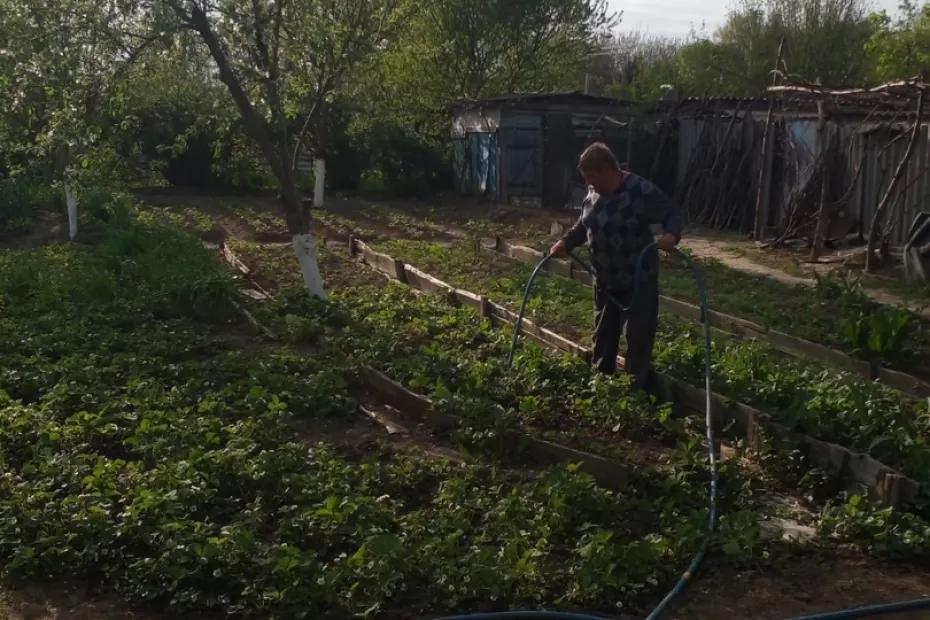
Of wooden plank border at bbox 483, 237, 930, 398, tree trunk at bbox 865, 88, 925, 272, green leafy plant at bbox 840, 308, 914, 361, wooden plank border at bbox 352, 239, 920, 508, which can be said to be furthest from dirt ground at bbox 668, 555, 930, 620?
tree trunk at bbox 865, 88, 925, 272

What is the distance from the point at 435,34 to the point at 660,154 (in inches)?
415

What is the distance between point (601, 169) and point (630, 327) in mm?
1097

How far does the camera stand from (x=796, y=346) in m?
9.59

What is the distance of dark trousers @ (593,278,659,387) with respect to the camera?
7.50 metres

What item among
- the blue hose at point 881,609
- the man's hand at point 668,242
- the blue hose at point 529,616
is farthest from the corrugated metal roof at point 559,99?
the blue hose at point 529,616

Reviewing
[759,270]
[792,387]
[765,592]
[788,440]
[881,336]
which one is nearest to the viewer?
[765,592]

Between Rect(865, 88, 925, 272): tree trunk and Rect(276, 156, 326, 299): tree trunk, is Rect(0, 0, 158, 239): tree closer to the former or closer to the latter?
Rect(276, 156, 326, 299): tree trunk

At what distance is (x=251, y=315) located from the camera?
10.6 m

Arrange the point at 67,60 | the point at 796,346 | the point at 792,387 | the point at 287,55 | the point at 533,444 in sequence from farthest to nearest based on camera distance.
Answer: the point at 287,55, the point at 67,60, the point at 796,346, the point at 792,387, the point at 533,444

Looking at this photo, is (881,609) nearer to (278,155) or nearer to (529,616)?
(529,616)

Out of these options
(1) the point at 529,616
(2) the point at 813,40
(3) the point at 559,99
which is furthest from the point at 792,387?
(2) the point at 813,40

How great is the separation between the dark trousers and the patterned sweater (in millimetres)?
109

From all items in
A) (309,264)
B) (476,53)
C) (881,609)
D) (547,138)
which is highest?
(476,53)

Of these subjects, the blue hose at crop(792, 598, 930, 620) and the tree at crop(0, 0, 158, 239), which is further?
the tree at crop(0, 0, 158, 239)
